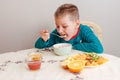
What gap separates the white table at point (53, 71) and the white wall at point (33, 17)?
595 millimetres

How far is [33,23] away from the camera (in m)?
1.95

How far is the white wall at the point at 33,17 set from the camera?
191cm

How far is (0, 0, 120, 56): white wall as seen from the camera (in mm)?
1907

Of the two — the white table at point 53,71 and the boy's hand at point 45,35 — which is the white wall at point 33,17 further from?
the white table at point 53,71

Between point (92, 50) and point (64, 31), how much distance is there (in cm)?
24

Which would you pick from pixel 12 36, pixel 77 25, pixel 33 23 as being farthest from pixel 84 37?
pixel 12 36

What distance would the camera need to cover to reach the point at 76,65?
117 centimetres

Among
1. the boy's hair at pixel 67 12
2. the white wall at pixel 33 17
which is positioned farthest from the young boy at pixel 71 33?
the white wall at pixel 33 17

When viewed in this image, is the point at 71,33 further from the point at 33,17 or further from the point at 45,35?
the point at 33,17

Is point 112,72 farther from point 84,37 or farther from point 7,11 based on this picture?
point 7,11

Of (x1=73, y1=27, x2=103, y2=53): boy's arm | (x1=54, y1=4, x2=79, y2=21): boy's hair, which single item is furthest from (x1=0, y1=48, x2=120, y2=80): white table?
(x1=54, y1=4, x2=79, y2=21): boy's hair

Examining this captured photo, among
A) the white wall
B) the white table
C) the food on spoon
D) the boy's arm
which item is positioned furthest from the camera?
the white wall

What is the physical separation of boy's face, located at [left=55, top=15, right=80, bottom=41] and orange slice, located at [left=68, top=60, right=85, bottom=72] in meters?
0.41

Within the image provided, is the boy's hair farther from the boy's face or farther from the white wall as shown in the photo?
the white wall
